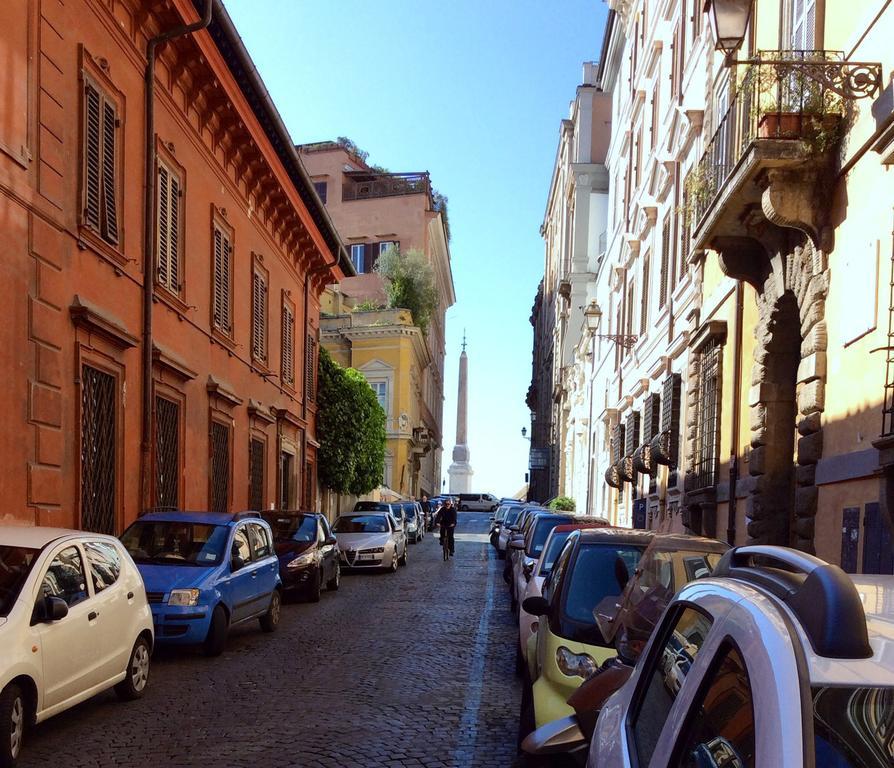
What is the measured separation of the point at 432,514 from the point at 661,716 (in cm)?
5371

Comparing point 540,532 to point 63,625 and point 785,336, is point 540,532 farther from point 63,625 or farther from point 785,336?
point 63,625

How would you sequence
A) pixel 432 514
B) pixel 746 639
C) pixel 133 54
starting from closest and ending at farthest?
pixel 746 639 < pixel 133 54 < pixel 432 514

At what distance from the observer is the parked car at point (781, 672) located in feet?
6.24

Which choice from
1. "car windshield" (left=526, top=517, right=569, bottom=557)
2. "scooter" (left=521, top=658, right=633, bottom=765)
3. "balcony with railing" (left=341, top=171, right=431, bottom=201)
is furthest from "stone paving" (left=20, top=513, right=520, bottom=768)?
"balcony with railing" (left=341, top=171, right=431, bottom=201)

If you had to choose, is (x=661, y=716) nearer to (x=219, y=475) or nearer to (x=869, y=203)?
(x=869, y=203)

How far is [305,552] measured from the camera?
17422 millimetres

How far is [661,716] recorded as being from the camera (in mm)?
2941

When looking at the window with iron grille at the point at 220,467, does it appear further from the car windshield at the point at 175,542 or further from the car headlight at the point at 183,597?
the car headlight at the point at 183,597

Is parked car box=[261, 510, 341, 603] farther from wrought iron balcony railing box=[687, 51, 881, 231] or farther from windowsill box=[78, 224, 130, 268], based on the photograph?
wrought iron balcony railing box=[687, 51, 881, 231]

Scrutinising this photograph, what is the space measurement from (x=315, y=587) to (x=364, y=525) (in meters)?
7.71

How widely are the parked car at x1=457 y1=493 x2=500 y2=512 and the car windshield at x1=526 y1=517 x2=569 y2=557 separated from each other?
204 feet

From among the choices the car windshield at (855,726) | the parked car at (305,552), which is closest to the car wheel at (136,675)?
the car windshield at (855,726)

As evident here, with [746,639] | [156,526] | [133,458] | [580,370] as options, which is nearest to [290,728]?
[156,526]

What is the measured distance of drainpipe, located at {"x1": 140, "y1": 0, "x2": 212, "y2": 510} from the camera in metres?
16.1
